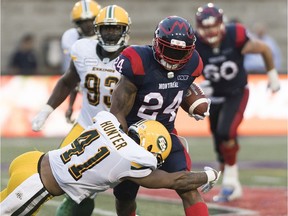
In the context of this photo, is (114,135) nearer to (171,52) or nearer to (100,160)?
(100,160)

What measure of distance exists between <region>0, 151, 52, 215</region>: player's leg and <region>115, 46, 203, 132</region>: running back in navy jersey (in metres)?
0.76

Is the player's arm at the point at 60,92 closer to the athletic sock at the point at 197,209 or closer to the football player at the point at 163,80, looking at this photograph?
the football player at the point at 163,80

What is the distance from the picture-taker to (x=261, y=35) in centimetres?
1459

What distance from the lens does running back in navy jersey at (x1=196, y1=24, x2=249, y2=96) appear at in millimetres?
8164

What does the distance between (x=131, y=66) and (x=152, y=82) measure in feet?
0.55

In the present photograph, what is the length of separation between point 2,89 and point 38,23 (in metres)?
4.36

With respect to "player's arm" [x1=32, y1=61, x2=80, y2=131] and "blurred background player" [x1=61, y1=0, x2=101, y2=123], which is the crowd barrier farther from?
"player's arm" [x1=32, y1=61, x2=80, y2=131]

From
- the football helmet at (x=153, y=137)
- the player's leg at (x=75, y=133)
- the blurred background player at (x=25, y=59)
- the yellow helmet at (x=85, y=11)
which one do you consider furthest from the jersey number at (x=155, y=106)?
the blurred background player at (x=25, y=59)

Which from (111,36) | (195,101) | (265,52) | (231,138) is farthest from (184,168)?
(265,52)

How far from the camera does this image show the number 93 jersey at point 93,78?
20.6 feet

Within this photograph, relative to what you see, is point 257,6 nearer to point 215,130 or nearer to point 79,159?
point 215,130

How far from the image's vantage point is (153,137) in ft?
16.7

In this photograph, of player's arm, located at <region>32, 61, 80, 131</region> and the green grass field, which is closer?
player's arm, located at <region>32, 61, 80, 131</region>

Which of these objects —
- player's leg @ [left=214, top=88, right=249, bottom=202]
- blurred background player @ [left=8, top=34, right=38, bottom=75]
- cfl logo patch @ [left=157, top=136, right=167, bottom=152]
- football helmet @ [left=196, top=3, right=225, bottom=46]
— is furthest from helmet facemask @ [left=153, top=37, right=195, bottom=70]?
blurred background player @ [left=8, top=34, right=38, bottom=75]
